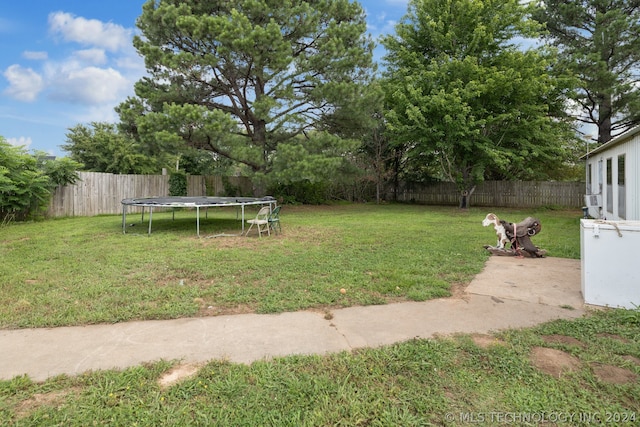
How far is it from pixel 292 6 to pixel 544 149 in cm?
1134

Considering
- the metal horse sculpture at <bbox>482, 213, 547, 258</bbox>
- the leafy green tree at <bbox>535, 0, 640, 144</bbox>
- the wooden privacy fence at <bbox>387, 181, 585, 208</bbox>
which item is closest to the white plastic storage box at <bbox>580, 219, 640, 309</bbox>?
the metal horse sculpture at <bbox>482, 213, 547, 258</bbox>

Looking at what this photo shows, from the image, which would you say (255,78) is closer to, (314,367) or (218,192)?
(218,192)

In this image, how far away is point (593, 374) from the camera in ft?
7.16

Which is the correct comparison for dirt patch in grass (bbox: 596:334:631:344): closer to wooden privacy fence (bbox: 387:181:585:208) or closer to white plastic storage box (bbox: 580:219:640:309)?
white plastic storage box (bbox: 580:219:640:309)

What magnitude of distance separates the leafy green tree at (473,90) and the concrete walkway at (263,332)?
11.2 m

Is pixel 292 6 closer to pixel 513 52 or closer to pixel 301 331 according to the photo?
pixel 513 52

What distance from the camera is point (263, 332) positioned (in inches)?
113

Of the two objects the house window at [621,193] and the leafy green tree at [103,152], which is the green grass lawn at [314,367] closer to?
the house window at [621,193]

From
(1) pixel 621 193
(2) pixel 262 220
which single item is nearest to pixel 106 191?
(2) pixel 262 220

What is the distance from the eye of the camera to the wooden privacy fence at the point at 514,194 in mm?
16469

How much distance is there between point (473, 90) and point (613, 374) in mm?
13346

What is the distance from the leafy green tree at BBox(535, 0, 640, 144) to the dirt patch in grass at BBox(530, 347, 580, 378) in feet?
54.4

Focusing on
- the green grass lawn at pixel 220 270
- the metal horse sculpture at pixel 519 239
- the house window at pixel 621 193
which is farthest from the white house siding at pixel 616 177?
the metal horse sculpture at pixel 519 239

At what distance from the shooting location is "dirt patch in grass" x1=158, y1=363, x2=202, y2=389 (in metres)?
2.12
